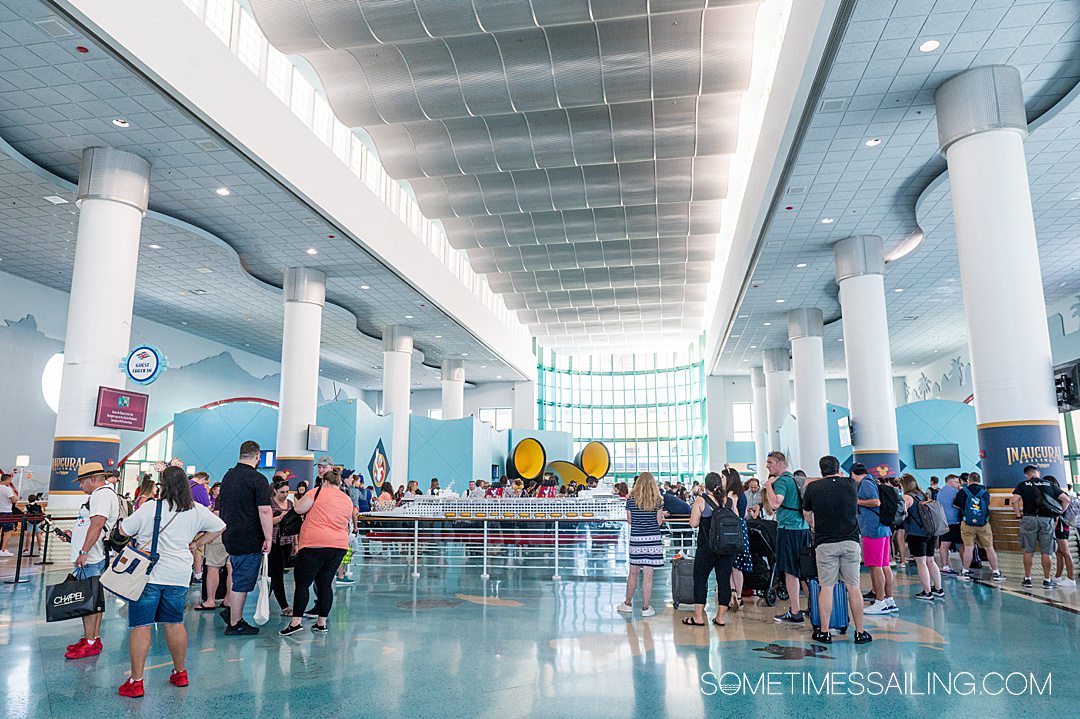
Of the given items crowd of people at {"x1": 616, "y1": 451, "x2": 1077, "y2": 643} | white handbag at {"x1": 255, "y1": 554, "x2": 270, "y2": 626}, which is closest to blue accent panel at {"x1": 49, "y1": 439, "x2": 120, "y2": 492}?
white handbag at {"x1": 255, "y1": 554, "x2": 270, "y2": 626}

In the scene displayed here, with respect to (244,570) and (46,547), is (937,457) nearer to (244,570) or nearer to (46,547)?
(244,570)

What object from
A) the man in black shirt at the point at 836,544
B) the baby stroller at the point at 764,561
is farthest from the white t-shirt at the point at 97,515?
the baby stroller at the point at 764,561

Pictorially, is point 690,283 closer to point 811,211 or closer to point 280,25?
point 811,211

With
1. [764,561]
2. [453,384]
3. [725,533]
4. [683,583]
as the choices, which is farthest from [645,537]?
[453,384]

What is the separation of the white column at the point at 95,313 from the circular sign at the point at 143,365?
0.19 metres

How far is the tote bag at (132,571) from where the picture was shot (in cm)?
447

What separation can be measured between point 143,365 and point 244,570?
5655 millimetres

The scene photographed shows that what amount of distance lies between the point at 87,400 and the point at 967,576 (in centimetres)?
1293

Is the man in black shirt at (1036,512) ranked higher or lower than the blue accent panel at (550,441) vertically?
lower

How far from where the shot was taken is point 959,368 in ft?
95.2

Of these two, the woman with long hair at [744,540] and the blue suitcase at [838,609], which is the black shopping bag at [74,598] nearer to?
the woman with long hair at [744,540]

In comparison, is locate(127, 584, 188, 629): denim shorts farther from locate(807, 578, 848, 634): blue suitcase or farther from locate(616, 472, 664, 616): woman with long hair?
locate(807, 578, 848, 634): blue suitcase

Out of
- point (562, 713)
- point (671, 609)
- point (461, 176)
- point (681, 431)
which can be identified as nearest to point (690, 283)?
point (461, 176)

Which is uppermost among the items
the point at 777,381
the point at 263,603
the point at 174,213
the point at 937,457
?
the point at 174,213
